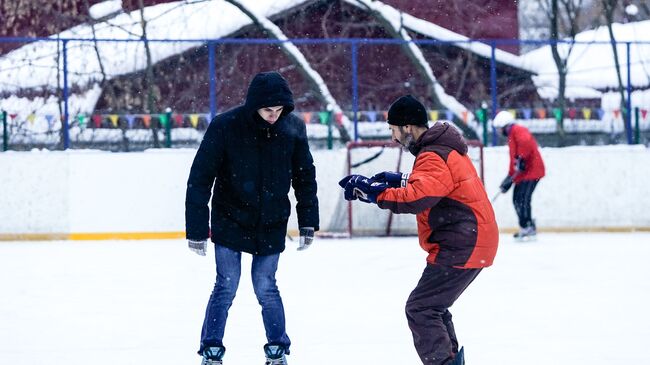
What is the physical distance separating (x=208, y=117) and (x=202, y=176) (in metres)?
7.90

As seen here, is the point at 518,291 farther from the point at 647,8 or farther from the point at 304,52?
the point at 647,8

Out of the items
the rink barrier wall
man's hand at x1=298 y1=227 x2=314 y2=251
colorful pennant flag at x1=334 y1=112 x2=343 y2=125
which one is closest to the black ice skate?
the rink barrier wall

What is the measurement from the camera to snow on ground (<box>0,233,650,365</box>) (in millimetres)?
4859

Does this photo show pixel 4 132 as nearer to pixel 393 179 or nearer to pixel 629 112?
pixel 629 112

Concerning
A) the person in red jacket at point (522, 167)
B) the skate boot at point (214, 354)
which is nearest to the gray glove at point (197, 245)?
the skate boot at point (214, 354)

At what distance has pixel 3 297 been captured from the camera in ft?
22.1

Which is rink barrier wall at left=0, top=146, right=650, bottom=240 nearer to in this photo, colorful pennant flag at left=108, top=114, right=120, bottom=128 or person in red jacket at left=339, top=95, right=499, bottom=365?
colorful pennant flag at left=108, top=114, right=120, bottom=128

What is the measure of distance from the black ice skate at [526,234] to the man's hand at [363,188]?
6.84m

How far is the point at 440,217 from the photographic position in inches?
153

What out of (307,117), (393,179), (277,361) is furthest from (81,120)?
(393,179)

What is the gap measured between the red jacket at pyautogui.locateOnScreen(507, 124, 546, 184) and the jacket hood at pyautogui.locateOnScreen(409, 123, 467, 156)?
677cm

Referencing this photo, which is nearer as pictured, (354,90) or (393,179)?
(393,179)

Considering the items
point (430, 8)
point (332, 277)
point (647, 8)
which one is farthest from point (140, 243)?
point (647, 8)

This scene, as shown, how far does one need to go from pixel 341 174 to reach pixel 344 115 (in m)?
0.94
